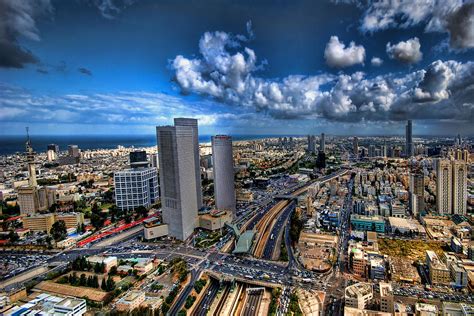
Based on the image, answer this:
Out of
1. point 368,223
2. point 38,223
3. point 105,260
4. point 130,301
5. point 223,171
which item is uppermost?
point 223,171

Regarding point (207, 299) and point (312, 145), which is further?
point (312, 145)

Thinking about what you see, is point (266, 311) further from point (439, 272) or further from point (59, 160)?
point (59, 160)

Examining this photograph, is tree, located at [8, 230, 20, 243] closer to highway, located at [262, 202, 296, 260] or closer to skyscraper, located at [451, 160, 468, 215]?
highway, located at [262, 202, 296, 260]

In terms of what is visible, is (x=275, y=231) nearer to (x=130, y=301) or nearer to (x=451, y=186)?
(x=130, y=301)

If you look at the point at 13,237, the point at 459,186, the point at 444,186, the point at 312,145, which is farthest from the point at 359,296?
the point at 312,145

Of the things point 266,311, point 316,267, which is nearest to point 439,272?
point 316,267

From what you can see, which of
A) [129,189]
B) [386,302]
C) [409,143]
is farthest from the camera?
[409,143]
